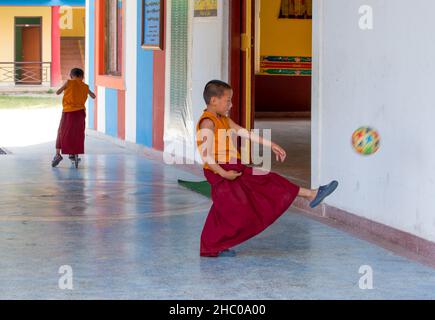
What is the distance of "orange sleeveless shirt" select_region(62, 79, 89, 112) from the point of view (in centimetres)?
1265

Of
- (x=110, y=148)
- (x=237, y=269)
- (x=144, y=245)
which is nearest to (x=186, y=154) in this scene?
(x=110, y=148)

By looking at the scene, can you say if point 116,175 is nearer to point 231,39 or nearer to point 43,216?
point 231,39

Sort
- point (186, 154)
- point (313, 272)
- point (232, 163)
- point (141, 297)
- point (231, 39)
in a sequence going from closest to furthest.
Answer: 1. point (141, 297)
2. point (313, 272)
3. point (232, 163)
4. point (231, 39)
5. point (186, 154)

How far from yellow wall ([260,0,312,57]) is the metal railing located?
1673 centimetres

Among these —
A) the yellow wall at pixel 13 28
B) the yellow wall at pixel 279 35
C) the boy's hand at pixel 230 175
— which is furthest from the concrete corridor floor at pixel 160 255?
the yellow wall at pixel 13 28

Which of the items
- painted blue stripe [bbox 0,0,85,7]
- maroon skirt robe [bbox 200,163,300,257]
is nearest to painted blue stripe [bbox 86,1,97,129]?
maroon skirt robe [bbox 200,163,300,257]

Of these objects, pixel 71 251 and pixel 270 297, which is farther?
pixel 71 251

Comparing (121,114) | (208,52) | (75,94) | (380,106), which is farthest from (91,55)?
(380,106)

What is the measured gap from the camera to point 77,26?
130 feet

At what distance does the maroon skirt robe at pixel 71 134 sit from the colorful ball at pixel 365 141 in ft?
19.5

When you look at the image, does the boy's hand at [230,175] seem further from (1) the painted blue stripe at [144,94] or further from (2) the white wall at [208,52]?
(1) the painted blue stripe at [144,94]

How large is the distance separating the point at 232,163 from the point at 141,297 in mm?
1507

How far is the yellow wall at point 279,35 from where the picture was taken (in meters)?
21.9

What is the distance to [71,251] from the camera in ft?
23.3
